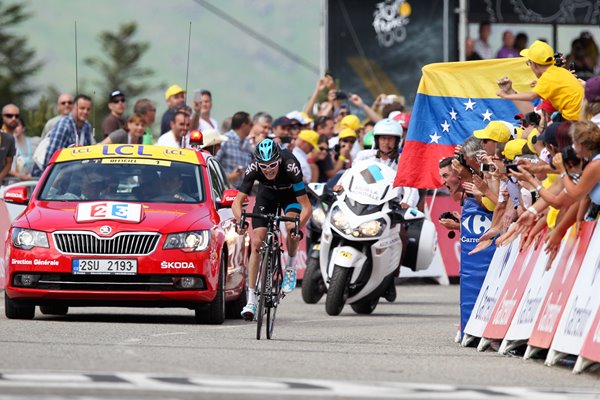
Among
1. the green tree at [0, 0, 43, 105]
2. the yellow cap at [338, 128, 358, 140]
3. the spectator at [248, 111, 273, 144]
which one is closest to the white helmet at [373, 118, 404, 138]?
the spectator at [248, 111, 273, 144]

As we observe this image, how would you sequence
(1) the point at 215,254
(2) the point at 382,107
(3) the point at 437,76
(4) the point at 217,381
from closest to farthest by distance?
1. (4) the point at 217,381
2. (1) the point at 215,254
3. (3) the point at 437,76
4. (2) the point at 382,107

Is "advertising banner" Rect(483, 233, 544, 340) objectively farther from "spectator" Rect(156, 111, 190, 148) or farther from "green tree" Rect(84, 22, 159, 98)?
"green tree" Rect(84, 22, 159, 98)

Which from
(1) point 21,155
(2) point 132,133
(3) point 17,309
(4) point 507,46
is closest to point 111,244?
(3) point 17,309

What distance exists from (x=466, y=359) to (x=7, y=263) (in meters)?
5.32

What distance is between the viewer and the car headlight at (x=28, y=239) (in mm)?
16422

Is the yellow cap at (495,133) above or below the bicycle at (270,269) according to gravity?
above

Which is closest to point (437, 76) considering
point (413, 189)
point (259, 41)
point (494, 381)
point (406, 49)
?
point (413, 189)

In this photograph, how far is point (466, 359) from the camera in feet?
43.3

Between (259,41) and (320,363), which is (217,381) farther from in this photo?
(259,41)

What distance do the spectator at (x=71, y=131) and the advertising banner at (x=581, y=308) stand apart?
11.4 metres

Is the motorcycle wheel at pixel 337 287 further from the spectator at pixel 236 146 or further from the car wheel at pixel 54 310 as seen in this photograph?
the spectator at pixel 236 146

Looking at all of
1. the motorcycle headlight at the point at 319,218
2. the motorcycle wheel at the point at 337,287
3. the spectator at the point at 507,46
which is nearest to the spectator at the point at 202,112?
the motorcycle headlight at the point at 319,218

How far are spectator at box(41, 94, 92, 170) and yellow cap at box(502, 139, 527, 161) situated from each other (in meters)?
8.40

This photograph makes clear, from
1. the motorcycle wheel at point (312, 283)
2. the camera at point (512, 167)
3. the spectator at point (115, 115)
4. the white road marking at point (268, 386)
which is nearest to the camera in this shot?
the white road marking at point (268, 386)
